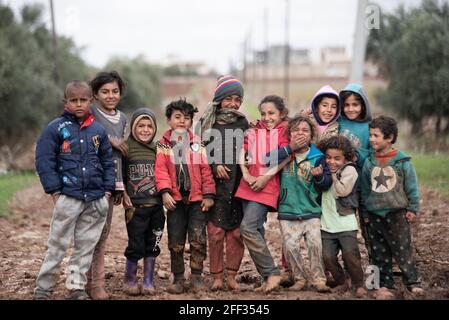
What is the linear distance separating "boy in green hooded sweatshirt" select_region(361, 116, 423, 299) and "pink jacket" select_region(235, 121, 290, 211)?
0.81 m

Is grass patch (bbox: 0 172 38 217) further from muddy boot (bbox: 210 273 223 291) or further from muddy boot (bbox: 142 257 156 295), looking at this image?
muddy boot (bbox: 210 273 223 291)

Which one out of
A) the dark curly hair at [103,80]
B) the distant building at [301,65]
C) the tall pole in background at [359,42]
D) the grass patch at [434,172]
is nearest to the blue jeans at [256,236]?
the dark curly hair at [103,80]

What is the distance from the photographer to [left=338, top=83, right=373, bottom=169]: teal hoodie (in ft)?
17.4

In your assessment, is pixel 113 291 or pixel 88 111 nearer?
pixel 88 111

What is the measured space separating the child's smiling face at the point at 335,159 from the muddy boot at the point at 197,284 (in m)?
1.59

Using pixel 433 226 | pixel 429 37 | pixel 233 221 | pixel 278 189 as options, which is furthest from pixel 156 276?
pixel 429 37

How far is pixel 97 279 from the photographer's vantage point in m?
5.10

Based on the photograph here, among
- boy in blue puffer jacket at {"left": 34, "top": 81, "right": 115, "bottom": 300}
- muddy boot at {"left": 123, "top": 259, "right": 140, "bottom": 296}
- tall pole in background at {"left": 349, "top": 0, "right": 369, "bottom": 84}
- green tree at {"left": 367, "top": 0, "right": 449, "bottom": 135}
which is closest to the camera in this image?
boy in blue puffer jacket at {"left": 34, "top": 81, "right": 115, "bottom": 300}

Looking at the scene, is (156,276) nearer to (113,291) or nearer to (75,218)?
(113,291)

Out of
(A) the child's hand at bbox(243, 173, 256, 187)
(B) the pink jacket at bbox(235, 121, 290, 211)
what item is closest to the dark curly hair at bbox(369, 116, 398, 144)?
(B) the pink jacket at bbox(235, 121, 290, 211)

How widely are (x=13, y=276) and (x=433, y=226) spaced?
539cm

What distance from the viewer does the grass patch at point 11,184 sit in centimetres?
1027

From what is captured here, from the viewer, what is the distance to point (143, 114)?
17.1ft
